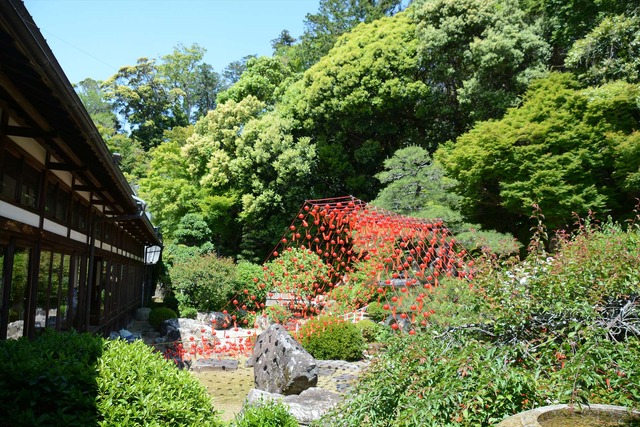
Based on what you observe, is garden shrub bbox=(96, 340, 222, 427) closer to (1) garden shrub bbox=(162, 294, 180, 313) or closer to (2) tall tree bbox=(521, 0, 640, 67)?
(1) garden shrub bbox=(162, 294, 180, 313)

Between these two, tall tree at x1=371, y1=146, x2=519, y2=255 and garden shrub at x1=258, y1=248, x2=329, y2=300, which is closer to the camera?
tall tree at x1=371, y1=146, x2=519, y2=255

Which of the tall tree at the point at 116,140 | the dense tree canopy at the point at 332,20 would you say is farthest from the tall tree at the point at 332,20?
the tall tree at the point at 116,140

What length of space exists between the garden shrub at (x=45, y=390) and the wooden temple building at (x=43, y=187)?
1597 mm

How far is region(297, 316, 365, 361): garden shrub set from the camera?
1148 cm

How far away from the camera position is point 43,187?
554 centimetres

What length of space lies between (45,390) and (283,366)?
6.26 m

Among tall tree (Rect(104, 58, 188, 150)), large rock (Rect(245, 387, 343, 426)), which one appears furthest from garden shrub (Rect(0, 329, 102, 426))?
tall tree (Rect(104, 58, 188, 150))

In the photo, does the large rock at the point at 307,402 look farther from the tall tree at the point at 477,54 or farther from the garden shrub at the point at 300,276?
the tall tree at the point at 477,54

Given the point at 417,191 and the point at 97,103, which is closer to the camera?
the point at 417,191

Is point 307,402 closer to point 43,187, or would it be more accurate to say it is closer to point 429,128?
point 43,187

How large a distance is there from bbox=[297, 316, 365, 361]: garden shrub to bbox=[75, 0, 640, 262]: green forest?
3.86m

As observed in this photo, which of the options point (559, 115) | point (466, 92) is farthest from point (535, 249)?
point (466, 92)

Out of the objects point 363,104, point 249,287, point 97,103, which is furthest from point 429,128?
point 97,103

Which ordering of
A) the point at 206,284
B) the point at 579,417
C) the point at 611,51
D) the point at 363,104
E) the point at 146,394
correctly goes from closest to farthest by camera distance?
the point at 579,417 → the point at 146,394 → the point at 611,51 → the point at 206,284 → the point at 363,104
